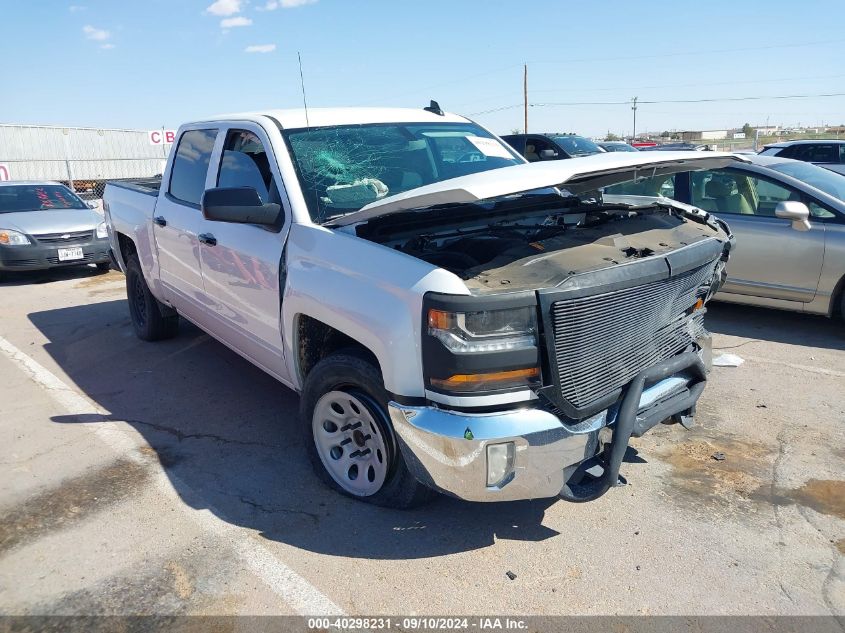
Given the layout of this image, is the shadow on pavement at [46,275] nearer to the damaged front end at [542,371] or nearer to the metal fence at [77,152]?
the damaged front end at [542,371]

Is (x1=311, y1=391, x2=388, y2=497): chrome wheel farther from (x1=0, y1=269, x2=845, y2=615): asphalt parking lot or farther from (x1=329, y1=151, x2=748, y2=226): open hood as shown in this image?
(x1=329, y1=151, x2=748, y2=226): open hood

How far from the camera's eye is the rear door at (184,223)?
4750mm

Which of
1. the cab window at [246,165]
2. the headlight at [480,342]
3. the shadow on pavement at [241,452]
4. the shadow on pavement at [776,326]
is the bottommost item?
the shadow on pavement at [776,326]

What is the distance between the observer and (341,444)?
11.6 ft

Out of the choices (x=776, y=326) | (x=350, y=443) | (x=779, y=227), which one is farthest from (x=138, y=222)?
(x=776, y=326)

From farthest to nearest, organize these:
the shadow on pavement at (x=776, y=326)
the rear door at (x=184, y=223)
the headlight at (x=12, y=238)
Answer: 1. the headlight at (x=12, y=238)
2. the shadow on pavement at (x=776, y=326)
3. the rear door at (x=184, y=223)

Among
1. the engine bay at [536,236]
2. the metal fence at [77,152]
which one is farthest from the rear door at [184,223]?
the metal fence at [77,152]

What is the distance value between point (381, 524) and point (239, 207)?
180 centimetres

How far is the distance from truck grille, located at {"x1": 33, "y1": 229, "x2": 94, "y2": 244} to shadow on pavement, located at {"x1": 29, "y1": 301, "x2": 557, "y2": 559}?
377 cm

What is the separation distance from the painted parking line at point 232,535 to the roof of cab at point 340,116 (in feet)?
7.38

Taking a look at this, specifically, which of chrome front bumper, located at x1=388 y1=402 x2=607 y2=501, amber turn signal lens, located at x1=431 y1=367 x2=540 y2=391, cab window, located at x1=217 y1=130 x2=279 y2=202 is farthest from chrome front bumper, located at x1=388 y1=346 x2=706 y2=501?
cab window, located at x1=217 y1=130 x2=279 y2=202

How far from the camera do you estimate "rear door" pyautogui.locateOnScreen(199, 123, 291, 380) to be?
374cm

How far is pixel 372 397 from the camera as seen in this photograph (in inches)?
126

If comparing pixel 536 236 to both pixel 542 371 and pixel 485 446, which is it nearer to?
pixel 542 371
